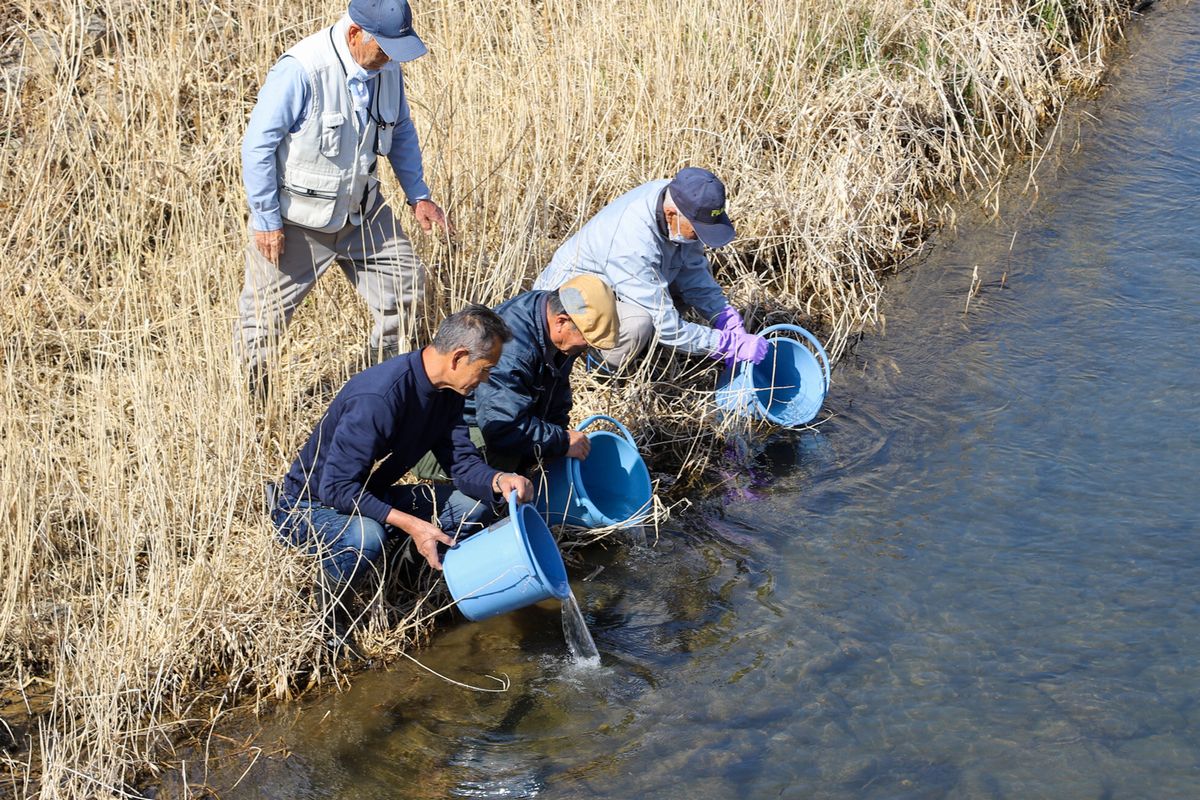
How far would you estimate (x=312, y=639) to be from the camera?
4.08 meters

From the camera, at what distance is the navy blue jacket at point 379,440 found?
3.90m

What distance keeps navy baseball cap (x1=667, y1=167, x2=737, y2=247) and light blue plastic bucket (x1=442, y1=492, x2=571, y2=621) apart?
5.26ft

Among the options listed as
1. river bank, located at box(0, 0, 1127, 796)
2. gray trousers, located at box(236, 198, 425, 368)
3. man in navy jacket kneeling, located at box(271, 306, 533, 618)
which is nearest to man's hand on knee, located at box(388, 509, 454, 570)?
man in navy jacket kneeling, located at box(271, 306, 533, 618)

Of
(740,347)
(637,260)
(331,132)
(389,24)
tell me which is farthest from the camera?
(740,347)

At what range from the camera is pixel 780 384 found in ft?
19.4

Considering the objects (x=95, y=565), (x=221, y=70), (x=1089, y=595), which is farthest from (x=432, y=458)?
(x=221, y=70)

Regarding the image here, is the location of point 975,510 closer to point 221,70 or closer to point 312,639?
point 312,639

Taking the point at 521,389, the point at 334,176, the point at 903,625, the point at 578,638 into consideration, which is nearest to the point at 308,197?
the point at 334,176

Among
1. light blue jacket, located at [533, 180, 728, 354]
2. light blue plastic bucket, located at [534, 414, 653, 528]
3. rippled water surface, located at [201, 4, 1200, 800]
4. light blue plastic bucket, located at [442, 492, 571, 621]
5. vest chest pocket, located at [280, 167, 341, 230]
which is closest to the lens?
rippled water surface, located at [201, 4, 1200, 800]

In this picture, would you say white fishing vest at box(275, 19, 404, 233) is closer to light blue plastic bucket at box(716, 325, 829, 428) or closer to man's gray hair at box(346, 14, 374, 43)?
man's gray hair at box(346, 14, 374, 43)

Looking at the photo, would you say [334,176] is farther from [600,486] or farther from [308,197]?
[600,486]

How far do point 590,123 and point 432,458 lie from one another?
235 cm

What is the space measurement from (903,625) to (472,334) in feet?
6.22

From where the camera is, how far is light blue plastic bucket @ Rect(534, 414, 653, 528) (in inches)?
186
